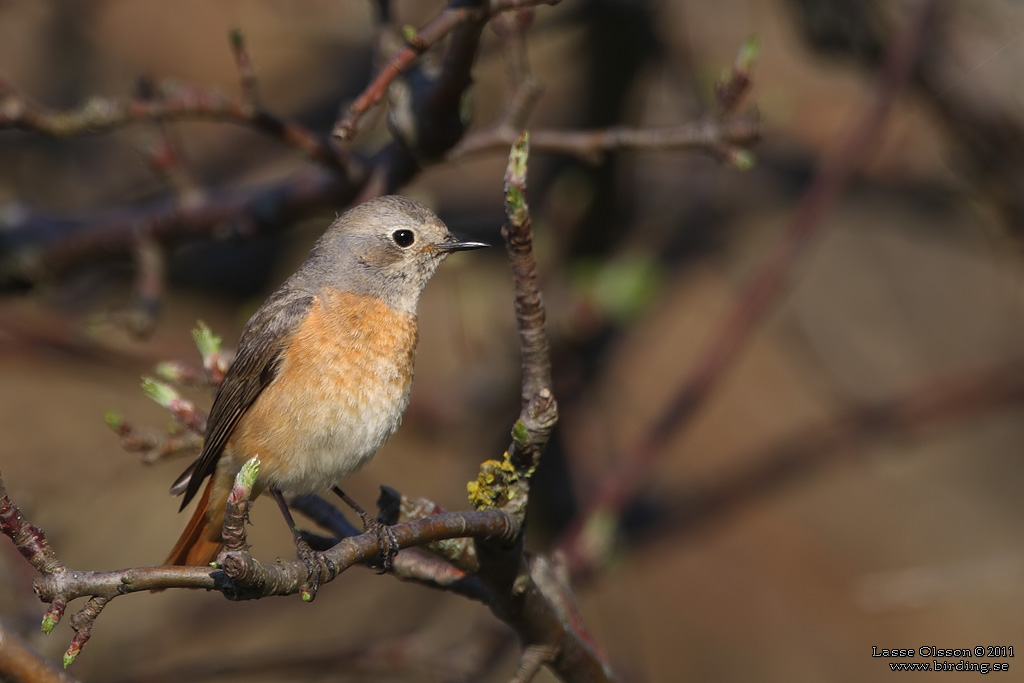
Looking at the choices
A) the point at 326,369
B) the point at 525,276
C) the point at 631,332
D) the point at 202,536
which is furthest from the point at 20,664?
the point at 631,332

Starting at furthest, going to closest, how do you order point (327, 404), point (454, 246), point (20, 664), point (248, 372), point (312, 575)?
point (454, 246) → point (248, 372) → point (327, 404) → point (312, 575) → point (20, 664)

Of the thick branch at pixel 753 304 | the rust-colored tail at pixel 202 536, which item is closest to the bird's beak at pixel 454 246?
the rust-colored tail at pixel 202 536

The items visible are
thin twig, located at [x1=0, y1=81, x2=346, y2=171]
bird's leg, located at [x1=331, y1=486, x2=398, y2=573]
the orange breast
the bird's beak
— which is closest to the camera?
bird's leg, located at [x1=331, y1=486, x2=398, y2=573]

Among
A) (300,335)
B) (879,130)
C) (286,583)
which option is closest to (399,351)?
(300,335)

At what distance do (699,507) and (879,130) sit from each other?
2.34m

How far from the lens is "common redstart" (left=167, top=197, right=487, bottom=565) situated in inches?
151

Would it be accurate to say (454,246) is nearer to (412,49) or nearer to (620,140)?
(620,140)

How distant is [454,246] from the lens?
173 inches

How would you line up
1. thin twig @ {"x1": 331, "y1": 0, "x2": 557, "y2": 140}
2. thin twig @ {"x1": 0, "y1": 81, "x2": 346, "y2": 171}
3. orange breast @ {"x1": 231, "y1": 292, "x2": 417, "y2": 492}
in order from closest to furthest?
thin twig @ {"x1": 331, "y1": 0, "x2": 557, "y2": 140} < orange breast @ {"x1": 231, "y1": 292, "x2": 417, "y2": 492} < thin twig @ {"x1": 0, "y1": 81, "x2": 346, "y2": 171}

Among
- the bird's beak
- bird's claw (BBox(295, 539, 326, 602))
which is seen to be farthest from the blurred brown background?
bird's claw (BBox(295, 539, 326, 602))

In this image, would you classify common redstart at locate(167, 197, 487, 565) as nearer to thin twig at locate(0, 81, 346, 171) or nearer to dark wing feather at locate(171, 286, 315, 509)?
dark wing feather at locate(171, 286, 315, 509)

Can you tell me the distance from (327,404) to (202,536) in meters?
0.81

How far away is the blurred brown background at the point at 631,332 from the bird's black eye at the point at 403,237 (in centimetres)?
49

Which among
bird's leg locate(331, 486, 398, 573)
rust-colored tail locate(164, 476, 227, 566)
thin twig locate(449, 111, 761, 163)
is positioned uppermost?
thin twig locate(449, 111, 761, 163)
